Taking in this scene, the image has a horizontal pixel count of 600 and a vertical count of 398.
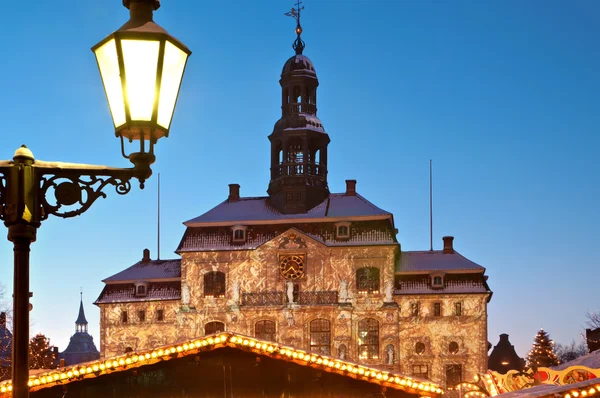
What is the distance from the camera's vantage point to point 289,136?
5650 cm

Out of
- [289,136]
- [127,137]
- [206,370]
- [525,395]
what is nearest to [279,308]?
[289,136]

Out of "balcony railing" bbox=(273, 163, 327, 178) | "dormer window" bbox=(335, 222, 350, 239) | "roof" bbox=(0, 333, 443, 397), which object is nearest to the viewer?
"roof" bbox=(0, 333, 443, 397)

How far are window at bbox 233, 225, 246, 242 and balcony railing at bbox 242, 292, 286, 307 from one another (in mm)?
3569

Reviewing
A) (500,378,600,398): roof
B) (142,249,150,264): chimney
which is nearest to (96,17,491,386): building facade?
(142,249,150,264): chimney

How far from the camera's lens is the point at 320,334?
51.7 meters

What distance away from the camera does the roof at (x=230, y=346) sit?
56.1ft

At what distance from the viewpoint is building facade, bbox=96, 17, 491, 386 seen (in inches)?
2005

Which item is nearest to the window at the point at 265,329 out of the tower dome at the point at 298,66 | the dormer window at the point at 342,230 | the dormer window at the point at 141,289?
the dormer window at the point at 342,230

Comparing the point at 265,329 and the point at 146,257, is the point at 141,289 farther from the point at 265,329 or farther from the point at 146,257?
the point at 265,329

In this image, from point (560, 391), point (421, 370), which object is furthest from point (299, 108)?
point (560, 391)

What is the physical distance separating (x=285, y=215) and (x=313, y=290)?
17.8ft

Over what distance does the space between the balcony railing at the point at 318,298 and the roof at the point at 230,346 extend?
114 feet

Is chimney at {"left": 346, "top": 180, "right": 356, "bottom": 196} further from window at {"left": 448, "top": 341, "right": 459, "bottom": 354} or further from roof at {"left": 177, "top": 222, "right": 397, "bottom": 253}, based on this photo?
window at {"left": 448, "top": 341, "right": 459, "bottom": 354}

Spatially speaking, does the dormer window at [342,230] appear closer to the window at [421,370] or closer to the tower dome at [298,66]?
the window at [421,370]
